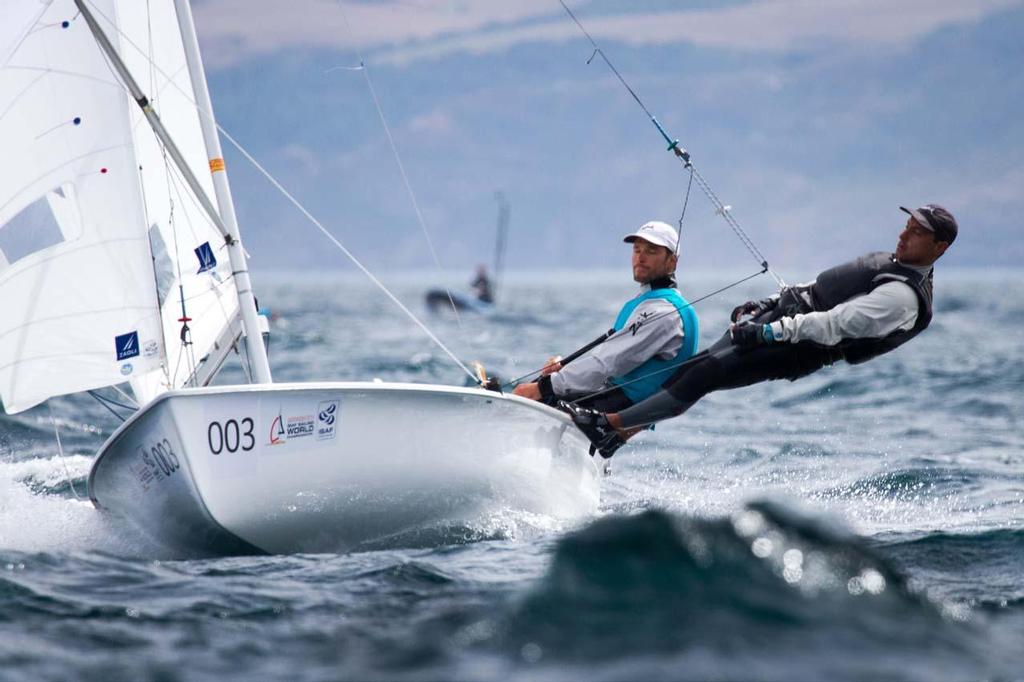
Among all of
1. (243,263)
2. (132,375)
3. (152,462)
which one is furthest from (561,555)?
(132,375)

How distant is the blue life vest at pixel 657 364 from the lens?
20.4ft

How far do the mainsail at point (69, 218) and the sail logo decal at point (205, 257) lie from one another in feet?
0.79

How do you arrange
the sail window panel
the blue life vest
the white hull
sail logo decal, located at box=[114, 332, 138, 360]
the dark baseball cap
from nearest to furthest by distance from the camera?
the white hull
the dark baseball cap
the sail window panel
sail logo decal, located at box=[114, 332, 138, 360]
the blue life vest

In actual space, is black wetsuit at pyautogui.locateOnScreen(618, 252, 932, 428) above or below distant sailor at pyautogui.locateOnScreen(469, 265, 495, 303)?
below

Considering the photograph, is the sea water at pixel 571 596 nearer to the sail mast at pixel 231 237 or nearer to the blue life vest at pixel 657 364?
the blue life vest at pixel 657 364

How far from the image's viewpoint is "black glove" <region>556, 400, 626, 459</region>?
19.7 feet

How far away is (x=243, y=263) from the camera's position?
581cm

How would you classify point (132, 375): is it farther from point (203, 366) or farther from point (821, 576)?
point (821, 576)

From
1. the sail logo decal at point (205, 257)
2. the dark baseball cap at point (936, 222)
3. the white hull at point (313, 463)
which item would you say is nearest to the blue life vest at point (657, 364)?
the white hull at point (313, 463)

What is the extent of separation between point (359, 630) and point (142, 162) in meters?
3.19

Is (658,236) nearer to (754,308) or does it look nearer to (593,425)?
(754,308)

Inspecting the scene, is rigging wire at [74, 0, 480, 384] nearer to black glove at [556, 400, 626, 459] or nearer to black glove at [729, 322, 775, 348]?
black glove at [556, 400, 626, 459]

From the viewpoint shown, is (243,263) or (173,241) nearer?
(243,263)

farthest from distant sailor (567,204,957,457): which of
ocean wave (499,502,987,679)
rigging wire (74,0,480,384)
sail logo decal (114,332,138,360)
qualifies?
sail logo decal (114,332,138,360)
